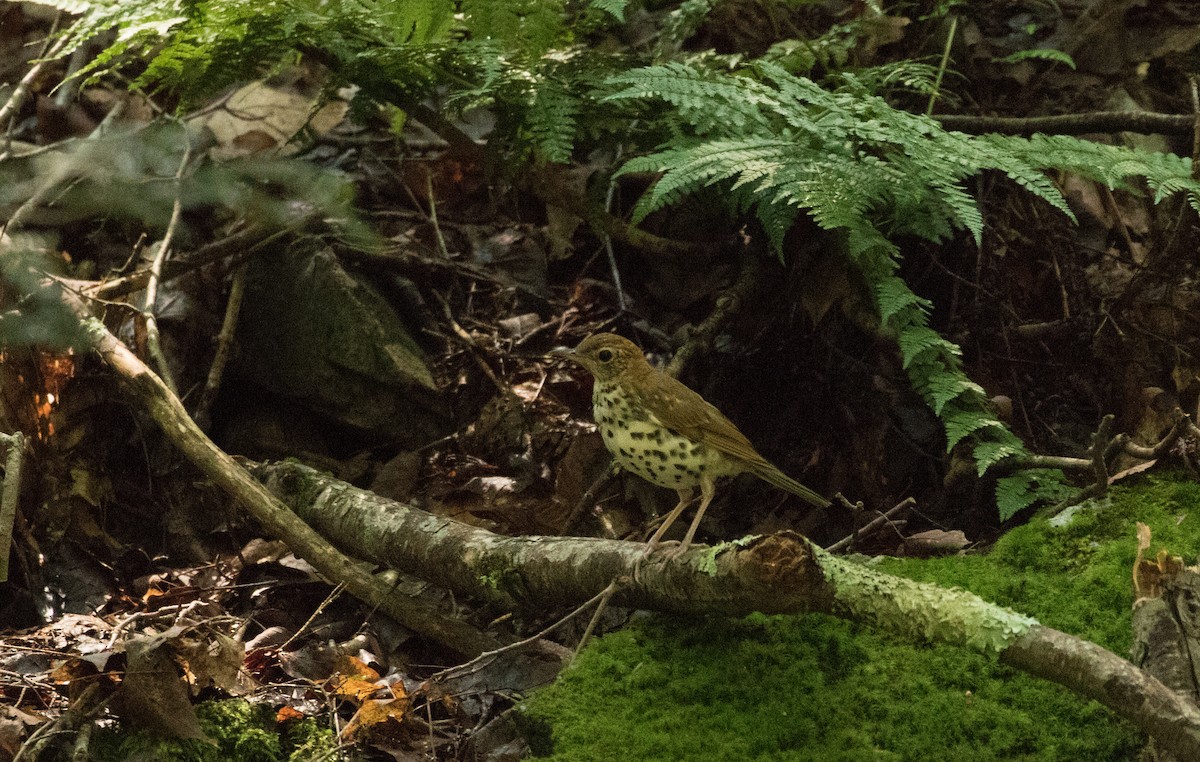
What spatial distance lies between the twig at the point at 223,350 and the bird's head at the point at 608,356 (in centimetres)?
174

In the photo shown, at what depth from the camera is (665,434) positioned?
3250mm

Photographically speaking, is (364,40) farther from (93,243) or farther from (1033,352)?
(1033,352)

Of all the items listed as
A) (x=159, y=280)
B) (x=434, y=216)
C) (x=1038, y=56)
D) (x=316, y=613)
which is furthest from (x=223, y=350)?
(x=1038, y=56)

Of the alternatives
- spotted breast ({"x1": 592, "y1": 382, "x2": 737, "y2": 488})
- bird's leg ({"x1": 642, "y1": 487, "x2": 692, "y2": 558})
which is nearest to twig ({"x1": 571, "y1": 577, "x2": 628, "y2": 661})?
bird's leg ({"x1": 642, "y1": 487, "x2": 692, "y2": 558})

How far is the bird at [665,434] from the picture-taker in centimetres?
325

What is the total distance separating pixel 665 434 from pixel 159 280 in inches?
96.3

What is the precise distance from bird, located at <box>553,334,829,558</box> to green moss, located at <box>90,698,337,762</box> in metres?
1.17

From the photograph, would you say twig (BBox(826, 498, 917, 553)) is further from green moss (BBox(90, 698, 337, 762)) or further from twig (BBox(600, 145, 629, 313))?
twig (BBox(600, 145, 629, 313))

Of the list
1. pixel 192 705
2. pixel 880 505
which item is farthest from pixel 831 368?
pixel 192 705

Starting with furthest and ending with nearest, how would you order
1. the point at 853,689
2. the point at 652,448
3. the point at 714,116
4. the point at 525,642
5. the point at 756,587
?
1. the point at 714,116
2. the point at 652,448
3. the point at 525,642
4. the point at 853,689
5. the point at 756,587

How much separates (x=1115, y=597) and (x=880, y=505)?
120cm

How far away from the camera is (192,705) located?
9.52 ft

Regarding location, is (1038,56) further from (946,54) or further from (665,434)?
(665,434)

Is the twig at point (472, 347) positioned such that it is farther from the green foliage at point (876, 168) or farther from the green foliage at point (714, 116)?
the green foliage at point (876, 168)
